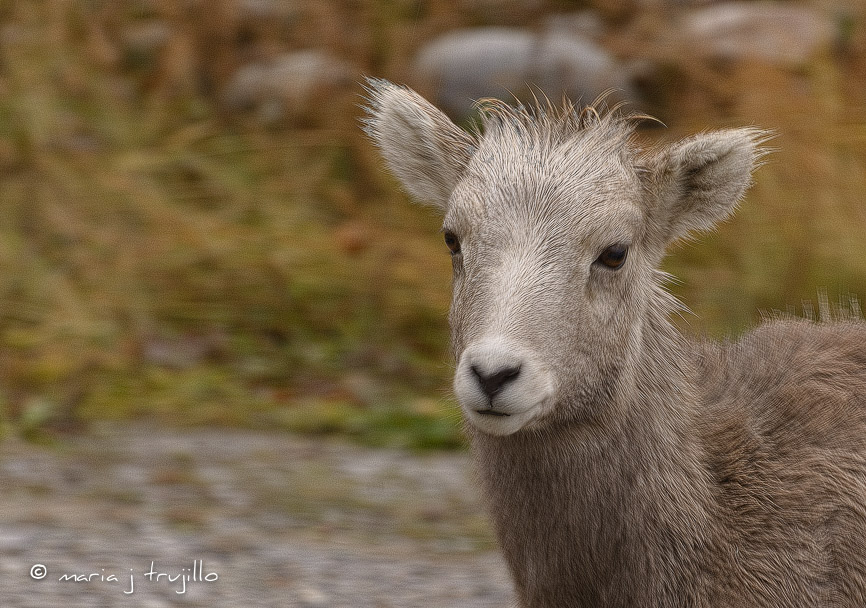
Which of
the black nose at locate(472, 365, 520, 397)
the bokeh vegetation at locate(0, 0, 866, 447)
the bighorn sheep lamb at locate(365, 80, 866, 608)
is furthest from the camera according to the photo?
the bokeh vegetation at locate(0, 0, 866, 447)

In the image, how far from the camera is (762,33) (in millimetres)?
10859

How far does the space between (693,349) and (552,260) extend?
1.02 metres

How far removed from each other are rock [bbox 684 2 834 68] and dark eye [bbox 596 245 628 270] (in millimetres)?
5936

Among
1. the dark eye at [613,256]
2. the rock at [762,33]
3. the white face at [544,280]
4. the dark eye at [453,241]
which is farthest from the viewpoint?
the rock at [762,33]

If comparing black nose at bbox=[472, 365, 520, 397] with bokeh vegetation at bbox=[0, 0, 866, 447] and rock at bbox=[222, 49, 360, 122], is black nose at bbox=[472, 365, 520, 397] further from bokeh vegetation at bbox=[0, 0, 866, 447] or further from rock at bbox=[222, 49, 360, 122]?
rock at bbox=[222, 49, 360, 122]

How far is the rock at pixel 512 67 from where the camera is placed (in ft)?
34.5

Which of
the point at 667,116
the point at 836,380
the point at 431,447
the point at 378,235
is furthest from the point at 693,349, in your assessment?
the point at 667,116

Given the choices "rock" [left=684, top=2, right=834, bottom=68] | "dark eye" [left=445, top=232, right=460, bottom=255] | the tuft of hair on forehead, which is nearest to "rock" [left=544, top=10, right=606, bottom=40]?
"rock" [left=684, top=2, right=834, bottom=68]

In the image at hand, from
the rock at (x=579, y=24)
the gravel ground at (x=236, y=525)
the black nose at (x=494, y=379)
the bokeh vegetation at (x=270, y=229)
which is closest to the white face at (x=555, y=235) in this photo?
the black nose at (x=494, y=379)

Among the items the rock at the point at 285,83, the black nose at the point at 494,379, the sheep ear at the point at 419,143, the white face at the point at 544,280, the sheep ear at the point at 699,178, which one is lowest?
the black nose at the point at 494,379

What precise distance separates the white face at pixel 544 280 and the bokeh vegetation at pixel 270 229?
3.67 metres

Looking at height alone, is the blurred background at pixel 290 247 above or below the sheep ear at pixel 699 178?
above

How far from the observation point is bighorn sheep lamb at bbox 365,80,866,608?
4.41 m

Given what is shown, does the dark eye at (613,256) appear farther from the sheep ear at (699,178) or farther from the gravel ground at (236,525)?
the gravel ground at (236,525)
